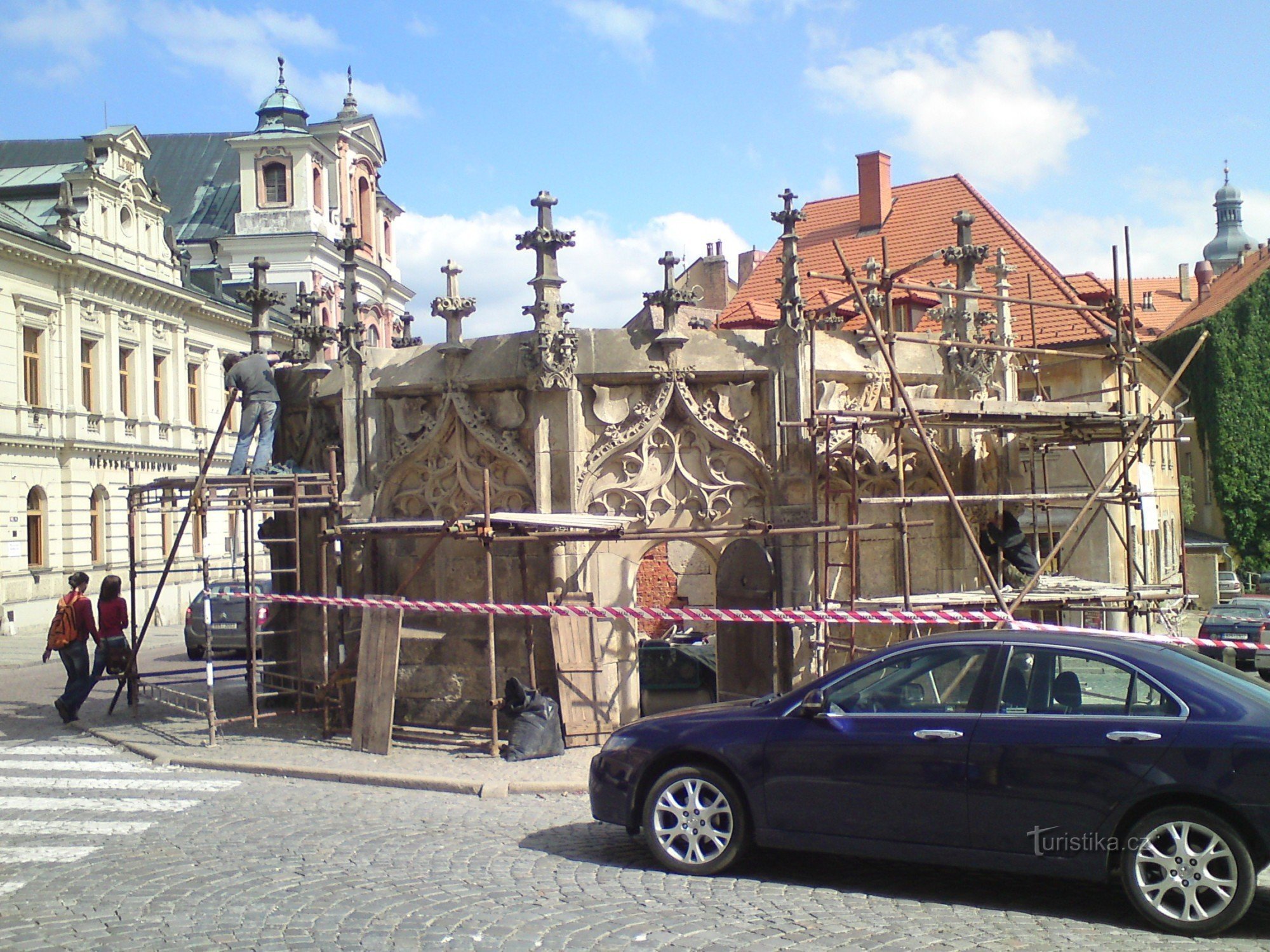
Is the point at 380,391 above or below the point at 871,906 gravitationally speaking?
above

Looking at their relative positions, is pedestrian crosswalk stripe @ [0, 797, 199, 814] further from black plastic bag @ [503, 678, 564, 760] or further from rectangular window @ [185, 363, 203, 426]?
rectangular window @ [185, 363, 203, 426]

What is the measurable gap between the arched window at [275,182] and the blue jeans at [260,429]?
32897 millimetres

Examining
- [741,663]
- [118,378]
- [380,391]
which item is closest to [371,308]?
[380,391]

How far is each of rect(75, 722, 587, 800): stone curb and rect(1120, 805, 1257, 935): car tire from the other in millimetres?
4836

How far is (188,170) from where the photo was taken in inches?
1912

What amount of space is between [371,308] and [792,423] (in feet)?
17.0

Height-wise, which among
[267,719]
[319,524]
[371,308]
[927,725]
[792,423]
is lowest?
[267,719]

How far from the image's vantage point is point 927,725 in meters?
6.32

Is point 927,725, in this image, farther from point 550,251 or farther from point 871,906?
point 550,251

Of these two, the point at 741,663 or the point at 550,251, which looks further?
the point at 741,663

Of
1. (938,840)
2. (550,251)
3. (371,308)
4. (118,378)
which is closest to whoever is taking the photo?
(938,840)

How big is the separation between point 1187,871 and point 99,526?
30.8 meters

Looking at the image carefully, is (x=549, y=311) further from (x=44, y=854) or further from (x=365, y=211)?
(x=365, y=211)
